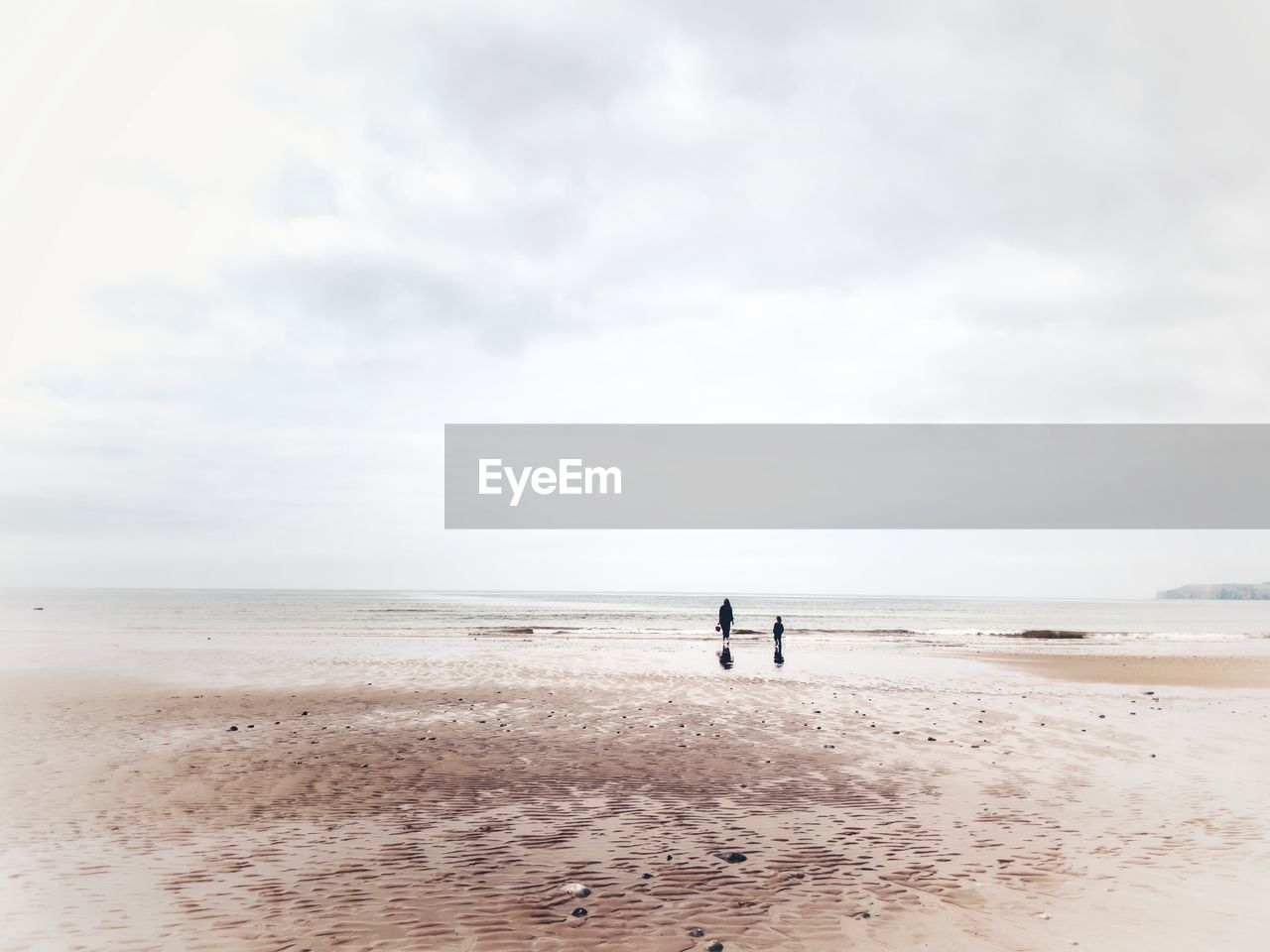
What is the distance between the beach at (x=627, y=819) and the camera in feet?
26.2

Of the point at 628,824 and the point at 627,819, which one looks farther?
the point at 627,819

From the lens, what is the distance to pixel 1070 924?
313 inches

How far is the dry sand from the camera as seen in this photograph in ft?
26.1

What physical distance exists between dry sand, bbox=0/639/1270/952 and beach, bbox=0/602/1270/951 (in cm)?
6

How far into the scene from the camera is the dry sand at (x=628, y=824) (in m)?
7.96

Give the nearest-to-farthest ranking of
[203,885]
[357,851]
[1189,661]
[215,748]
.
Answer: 1. [203,885]
2. [357,851]
3. [215,748]
4. [1189,661]

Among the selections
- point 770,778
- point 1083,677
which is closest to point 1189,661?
point 1083,677

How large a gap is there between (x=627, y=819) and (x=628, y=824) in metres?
0.27

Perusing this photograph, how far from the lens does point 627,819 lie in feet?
38.8

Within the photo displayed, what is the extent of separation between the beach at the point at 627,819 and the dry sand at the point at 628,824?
0.19 feet

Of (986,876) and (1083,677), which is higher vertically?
(986,876)

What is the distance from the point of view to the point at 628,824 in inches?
455

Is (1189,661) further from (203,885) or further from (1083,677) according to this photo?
(203,885)

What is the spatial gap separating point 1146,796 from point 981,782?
2.74 m
